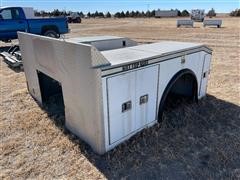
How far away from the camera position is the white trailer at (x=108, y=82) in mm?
2580

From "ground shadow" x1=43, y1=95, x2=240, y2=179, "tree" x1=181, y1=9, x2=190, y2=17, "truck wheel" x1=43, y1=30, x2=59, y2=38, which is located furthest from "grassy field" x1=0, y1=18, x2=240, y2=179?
"tree" x1=181, y1=9, x2=190, y2=17

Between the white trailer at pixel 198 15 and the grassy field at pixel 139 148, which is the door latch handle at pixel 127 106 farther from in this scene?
the white trailer at pixel 198 15

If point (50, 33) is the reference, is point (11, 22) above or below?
above

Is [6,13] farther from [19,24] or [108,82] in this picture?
[108,82]

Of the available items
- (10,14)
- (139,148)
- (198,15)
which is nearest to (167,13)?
(198,15)

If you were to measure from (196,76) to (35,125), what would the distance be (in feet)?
9.69

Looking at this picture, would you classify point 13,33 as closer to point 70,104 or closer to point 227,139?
point 70,104

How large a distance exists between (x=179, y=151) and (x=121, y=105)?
98cm

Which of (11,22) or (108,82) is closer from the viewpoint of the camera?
(108,82)

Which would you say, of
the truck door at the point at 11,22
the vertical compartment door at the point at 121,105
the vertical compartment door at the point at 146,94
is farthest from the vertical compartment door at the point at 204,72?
the truck door at the point at 11,22

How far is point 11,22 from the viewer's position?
9.99 m

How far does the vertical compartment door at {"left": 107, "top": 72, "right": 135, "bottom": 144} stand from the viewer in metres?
2.71

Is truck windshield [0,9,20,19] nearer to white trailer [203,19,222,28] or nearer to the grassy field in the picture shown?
the grassy field

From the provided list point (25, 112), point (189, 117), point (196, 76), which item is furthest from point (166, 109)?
point (25, 112)
